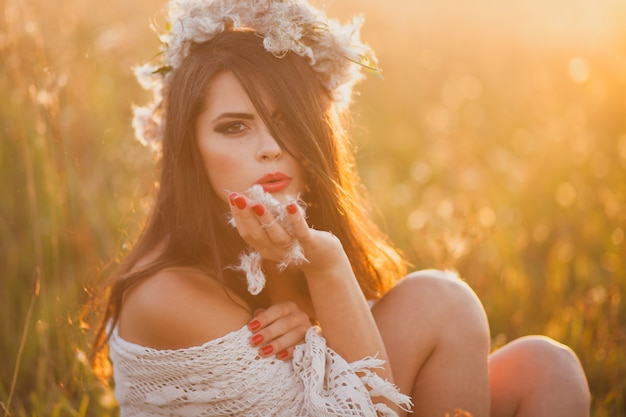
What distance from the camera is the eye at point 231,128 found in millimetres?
2238

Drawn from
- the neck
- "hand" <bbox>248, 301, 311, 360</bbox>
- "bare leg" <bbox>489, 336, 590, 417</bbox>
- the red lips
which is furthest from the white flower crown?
"bare leg" <bbox>489, 336, 590, 417</bbox>

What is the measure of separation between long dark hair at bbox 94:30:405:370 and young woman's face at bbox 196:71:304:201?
33mm

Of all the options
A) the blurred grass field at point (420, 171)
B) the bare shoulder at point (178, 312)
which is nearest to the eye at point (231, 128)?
the bare shoulder at point (178, 312)

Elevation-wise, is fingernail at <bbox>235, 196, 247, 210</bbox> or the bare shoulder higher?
fingernail at <bbox>235, 196, 247, 210</bbox>

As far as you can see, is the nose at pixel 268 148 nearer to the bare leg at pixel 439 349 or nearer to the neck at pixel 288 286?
the neck at pixel 288 286

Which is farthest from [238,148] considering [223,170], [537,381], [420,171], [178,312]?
[420,171]

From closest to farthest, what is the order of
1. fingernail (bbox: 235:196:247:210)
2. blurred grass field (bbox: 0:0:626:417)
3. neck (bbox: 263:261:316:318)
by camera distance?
fingernail (bbox: 235:196:247:210)
neck (bbox: 263:261:316:318)
blurred grass field (bbox: 0:0:626:417)

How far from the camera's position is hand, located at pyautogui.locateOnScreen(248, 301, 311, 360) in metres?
2.11

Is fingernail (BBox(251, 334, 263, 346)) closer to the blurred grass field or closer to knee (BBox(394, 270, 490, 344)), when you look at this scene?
knee (BBox(394, 270, 490, 344))

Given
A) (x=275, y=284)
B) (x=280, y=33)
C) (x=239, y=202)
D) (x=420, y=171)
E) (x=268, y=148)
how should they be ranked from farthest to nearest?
(x=420, y=171), (x=275, y=284), (x=280, y=33), (x=268, y=148), (x=239, y=202)

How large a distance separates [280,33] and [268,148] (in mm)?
397

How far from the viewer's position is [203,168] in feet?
7.62

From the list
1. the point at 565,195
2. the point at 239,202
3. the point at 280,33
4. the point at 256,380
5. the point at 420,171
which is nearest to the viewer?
the point at 239,202

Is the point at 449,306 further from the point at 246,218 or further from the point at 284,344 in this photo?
the point at 246,218
